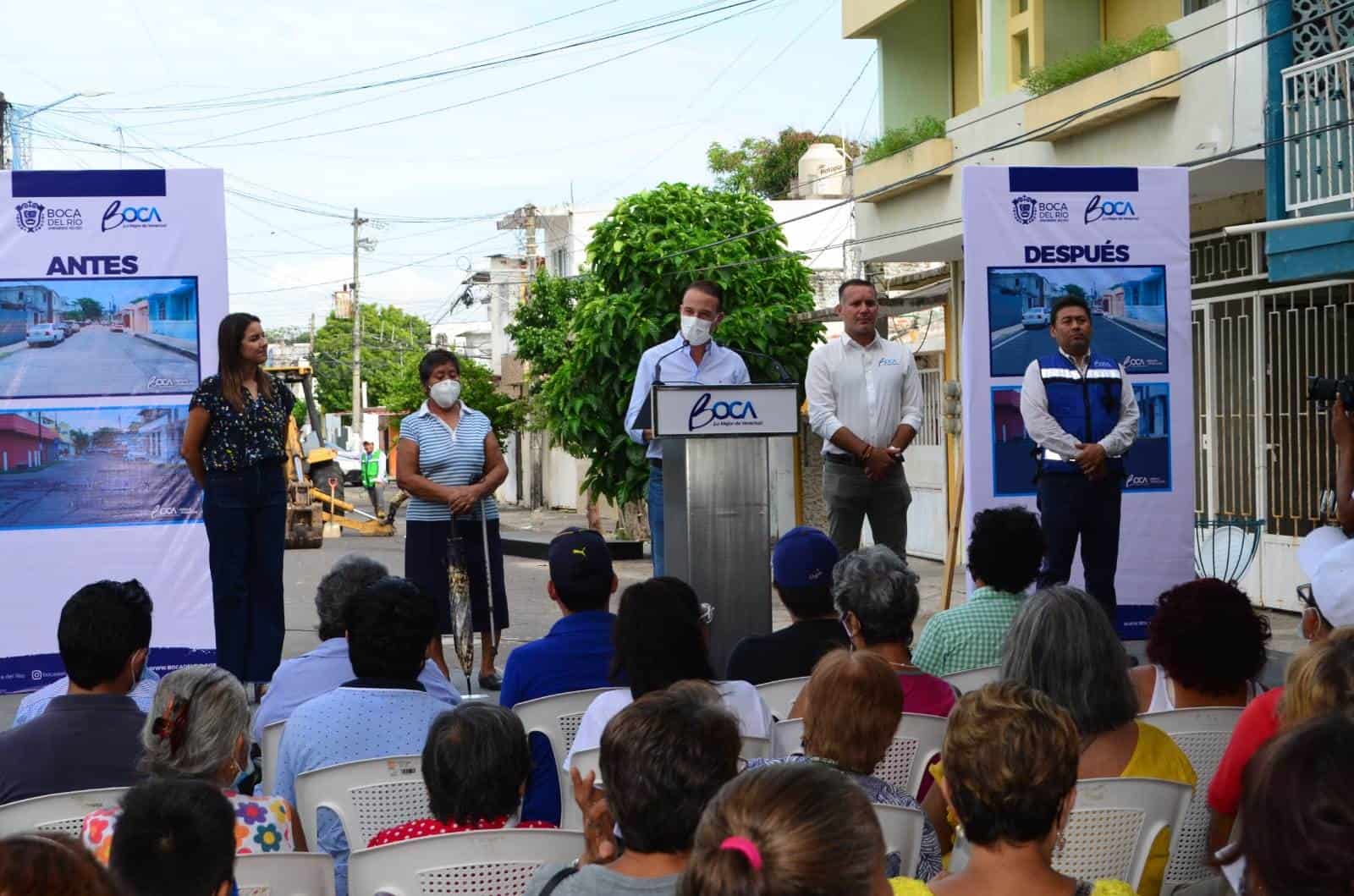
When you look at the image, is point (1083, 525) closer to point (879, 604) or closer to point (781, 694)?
point (879, 604)

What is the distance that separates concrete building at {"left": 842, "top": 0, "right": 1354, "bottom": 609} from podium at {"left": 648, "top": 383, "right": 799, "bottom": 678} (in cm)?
253

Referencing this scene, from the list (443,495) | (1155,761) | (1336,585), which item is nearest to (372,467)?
(443,495)

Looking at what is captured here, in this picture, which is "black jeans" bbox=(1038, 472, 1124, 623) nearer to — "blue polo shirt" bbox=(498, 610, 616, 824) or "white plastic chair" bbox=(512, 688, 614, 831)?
"blue polo shirt" bbox=(498, 610, 616, 824)

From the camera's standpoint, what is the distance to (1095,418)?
25.9 ft

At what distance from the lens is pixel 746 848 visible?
192 cm

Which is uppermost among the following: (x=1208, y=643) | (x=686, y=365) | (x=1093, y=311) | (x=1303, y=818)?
(x=1093, y=311)

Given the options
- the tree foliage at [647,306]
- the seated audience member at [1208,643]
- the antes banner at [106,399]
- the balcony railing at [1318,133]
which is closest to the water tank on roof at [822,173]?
the tree foliage at [647,306]

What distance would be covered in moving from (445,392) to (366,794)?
179 inches

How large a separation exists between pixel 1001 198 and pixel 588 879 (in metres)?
6.30

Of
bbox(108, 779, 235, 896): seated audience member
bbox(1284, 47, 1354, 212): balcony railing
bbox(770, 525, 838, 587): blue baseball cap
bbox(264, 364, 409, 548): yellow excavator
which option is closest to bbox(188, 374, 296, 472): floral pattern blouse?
bbox(770, 525, 838, 587): blue baseball cap

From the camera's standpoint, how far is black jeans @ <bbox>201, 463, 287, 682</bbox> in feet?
23.8

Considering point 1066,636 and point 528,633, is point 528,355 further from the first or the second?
point 1066,636

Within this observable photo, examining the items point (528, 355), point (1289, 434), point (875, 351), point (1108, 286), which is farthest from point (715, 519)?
point (528, 355)

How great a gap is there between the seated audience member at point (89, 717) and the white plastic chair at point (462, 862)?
1131 millimetres
